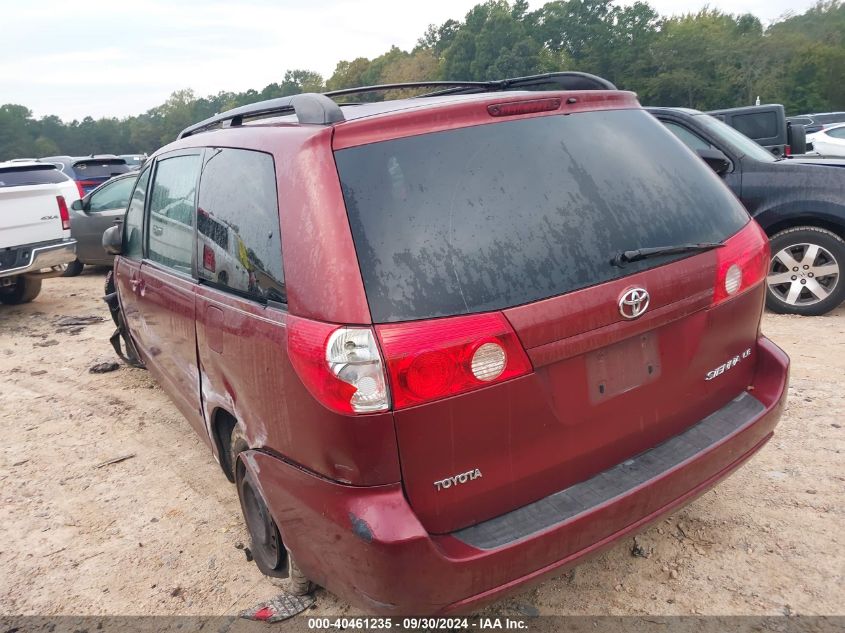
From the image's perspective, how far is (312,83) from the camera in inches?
4643

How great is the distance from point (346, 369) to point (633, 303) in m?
0.92

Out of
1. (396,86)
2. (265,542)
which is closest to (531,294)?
(396,86)

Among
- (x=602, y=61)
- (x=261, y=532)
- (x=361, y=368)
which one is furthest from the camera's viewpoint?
(x=602, y=61)

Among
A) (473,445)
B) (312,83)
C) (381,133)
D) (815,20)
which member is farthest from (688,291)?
(312,83)

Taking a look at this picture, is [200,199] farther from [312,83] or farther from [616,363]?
[312,83]

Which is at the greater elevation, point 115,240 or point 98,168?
point 98,168

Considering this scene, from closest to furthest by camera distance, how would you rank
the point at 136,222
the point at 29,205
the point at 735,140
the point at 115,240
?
the point at 136,222 < the point at 115,240 < the point at 735,140 < the point at 29,205

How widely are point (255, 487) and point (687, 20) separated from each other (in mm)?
97695

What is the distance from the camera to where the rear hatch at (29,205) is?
290 inches

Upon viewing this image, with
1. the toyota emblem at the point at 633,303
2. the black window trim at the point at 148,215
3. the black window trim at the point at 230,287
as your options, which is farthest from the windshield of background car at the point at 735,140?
the black window trim at the point at 230,287

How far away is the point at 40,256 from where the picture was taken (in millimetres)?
7645

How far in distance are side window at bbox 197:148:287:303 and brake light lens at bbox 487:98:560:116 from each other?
0.76m

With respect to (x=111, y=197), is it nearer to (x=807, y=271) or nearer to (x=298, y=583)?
(x=298, y=583)

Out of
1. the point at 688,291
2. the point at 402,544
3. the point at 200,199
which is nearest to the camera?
the point at 402,544
